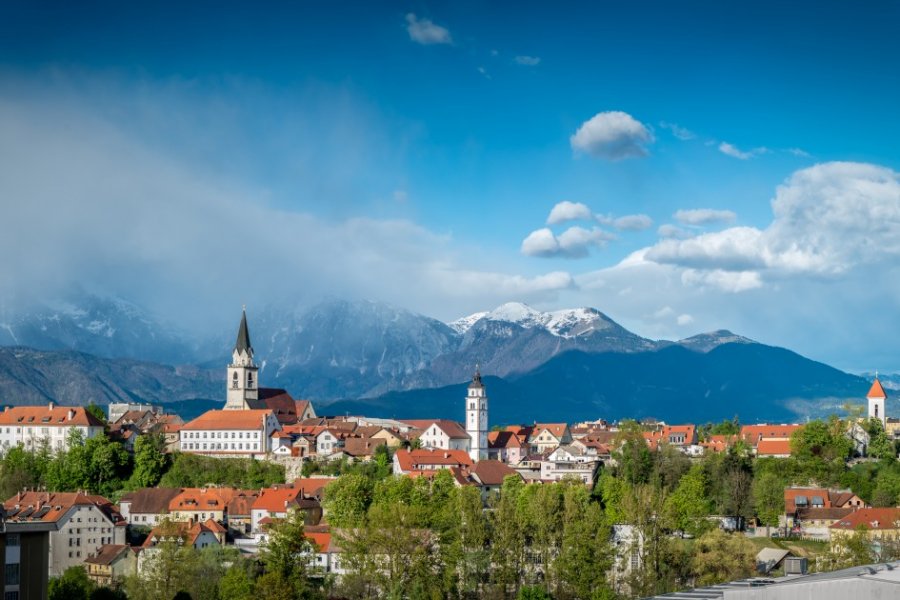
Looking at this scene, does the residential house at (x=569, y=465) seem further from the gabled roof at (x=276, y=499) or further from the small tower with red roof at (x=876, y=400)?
the small tower with red roof at (x=876, y=400)

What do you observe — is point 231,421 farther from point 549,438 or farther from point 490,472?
point 549,438

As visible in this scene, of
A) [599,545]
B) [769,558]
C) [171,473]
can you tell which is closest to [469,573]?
[599,545]

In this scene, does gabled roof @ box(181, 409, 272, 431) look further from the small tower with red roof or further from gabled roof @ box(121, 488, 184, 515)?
the small tower with red roof

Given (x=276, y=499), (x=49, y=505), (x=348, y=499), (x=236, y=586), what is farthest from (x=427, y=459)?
A: (x=236, y=586)

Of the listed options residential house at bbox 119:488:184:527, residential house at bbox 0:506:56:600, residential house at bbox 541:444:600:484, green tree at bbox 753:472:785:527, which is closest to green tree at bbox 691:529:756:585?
green tree at bbox 753:472:785:527

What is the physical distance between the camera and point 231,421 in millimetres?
113625

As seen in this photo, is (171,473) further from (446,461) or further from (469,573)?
(469,573)

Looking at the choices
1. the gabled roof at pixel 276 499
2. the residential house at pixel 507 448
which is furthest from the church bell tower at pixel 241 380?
the gabled roof at pixel 276 499

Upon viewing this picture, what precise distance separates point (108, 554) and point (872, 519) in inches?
2112

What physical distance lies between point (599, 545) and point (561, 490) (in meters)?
13.5

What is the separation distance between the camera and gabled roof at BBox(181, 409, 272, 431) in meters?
112

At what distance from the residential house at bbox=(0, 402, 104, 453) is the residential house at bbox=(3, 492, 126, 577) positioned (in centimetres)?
1837

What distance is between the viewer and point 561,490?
3484 inches

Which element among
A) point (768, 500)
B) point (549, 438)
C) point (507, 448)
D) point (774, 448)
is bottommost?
point (768, 500)
